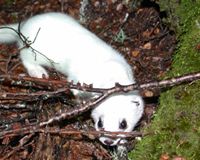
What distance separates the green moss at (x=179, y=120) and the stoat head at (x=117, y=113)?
0.67 meters

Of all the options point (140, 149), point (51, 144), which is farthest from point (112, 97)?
point (140, 149)

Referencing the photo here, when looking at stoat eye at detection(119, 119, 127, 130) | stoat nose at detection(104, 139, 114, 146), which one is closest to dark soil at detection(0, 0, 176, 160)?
stoat nose at detection(104, 139, 114, 146)

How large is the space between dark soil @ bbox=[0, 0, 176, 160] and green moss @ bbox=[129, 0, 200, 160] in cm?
31

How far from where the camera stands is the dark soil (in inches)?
147

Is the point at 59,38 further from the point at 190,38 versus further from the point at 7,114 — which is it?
the point at 190,38

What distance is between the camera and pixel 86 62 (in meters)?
4.55

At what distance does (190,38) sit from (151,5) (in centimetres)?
201

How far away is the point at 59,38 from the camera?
4.80m

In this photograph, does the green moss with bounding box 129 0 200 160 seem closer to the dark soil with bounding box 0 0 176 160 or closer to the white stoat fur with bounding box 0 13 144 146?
the dark soil with bounding box 0 0 176 160

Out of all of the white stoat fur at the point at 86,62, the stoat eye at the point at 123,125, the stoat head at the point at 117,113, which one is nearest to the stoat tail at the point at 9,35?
the white stoat fur at the point at 86,62

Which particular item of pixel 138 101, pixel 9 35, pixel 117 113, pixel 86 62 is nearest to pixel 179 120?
pixel 117 113

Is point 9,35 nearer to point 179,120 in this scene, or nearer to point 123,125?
point 123,125

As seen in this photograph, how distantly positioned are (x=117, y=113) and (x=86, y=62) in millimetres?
847

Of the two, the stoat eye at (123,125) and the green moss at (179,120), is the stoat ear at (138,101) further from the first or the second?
the green moss at (179,120)
